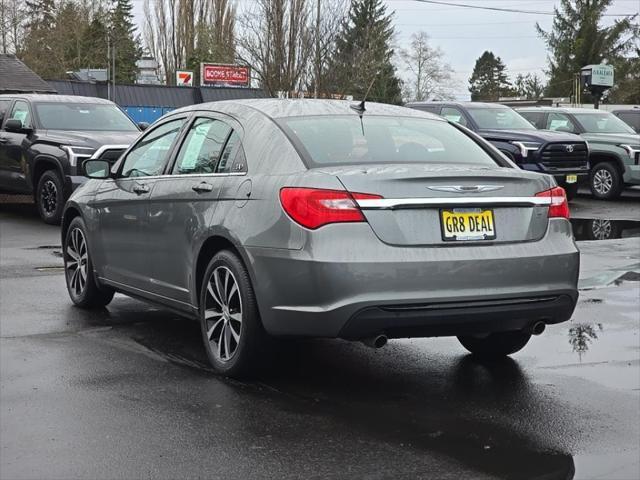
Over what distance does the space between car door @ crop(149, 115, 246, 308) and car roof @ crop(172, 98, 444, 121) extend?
0.37 feet

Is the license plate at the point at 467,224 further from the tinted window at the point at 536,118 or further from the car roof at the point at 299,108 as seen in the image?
the tinted window at the point at 536,118

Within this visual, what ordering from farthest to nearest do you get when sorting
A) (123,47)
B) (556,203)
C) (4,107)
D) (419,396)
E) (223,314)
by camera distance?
(123,47), (4,107), (223,314), (556,203), (419,396)

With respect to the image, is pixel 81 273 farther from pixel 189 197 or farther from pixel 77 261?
pixel 189 197

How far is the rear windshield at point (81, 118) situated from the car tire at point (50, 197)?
3.33 feet

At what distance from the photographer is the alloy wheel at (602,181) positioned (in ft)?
66.4

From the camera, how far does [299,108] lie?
632 centimetres

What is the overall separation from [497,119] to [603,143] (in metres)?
2.38

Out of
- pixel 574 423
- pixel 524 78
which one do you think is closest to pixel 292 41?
pixel 574 423

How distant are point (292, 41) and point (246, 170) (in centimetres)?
2878

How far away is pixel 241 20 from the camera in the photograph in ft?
116

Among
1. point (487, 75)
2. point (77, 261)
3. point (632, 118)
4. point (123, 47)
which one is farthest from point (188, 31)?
point (487, 75)

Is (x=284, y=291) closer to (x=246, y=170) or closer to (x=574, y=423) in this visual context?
(x=246, y=170)

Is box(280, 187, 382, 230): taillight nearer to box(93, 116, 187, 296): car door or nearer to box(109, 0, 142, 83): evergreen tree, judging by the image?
box(93, 116, 187, 296): car door

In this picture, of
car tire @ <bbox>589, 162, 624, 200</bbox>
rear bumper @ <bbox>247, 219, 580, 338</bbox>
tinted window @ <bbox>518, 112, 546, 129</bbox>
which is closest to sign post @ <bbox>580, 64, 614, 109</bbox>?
tinted window @ <bbox>518, 112, 546, 129</bbox>
